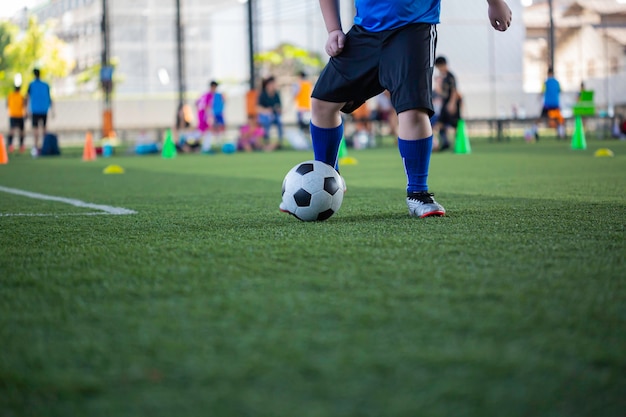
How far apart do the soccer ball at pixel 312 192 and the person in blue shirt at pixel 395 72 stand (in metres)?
0.12

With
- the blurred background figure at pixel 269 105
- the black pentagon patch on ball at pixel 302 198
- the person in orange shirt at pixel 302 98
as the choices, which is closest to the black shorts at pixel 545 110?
the person in orange shirt at pixel 302 98

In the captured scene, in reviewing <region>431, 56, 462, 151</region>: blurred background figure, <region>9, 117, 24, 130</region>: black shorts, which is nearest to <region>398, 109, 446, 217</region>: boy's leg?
<region>431, 56, 462, 151</region>: blurred background figure

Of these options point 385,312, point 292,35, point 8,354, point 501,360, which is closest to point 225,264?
point 385,312

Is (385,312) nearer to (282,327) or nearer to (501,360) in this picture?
(282,327)

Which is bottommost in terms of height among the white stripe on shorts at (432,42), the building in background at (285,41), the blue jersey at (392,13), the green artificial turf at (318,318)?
the green artificial turf at (318,318)

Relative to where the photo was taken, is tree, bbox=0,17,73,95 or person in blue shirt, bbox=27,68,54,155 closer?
person in blue shirt, bbox=27,68,54,155

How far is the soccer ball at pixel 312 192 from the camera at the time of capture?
4238 mm

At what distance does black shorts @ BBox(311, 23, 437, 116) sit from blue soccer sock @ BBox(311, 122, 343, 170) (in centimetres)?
18

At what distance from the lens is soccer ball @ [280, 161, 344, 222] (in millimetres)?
4238

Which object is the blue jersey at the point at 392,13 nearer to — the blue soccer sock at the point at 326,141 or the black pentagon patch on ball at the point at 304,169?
the blue soccer sock at the point at 326,141

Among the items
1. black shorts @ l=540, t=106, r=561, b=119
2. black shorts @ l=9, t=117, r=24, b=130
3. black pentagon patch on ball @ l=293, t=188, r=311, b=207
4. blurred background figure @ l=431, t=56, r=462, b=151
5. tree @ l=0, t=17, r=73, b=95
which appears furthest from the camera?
tree @ l=0, t=17, r=73, b=95

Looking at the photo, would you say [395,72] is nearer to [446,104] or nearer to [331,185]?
[331,185]

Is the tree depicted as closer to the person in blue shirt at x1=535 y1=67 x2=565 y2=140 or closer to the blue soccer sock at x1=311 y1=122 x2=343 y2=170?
the person in blue shirt at x1=535 y1=67 x2=565 y2=140

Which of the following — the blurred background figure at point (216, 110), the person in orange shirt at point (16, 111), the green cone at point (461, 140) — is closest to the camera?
the green cone at point (461, 140)
